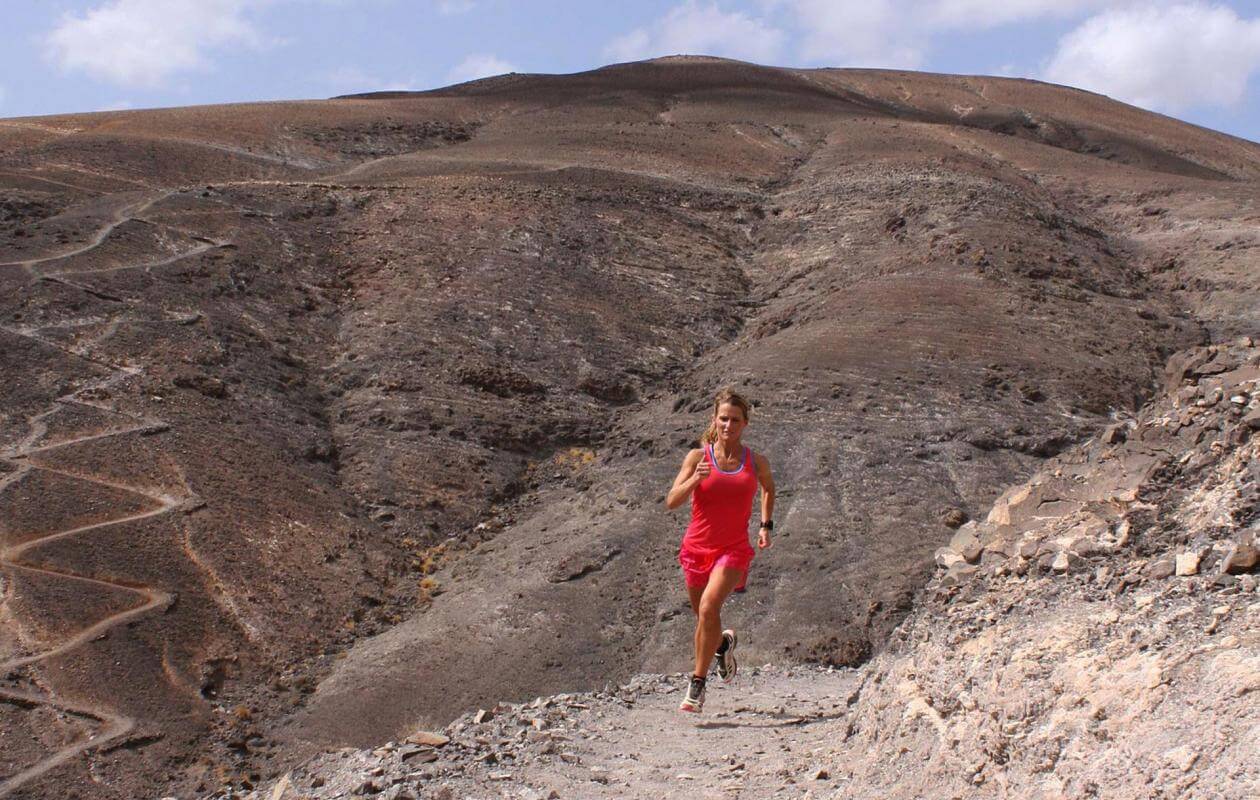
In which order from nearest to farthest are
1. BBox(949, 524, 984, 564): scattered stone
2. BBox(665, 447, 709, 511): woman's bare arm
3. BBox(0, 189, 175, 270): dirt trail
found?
BBox(949, 524, 984, 564): scattered stone → BBox(665, 447, 709, 511): woman's bare arm → BBox(0, 189, 175, 270): dirt trail

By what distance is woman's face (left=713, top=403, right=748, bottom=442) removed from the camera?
6047 mm

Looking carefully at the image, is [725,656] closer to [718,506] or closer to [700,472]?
[718,506]

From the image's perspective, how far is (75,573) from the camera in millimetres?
9711

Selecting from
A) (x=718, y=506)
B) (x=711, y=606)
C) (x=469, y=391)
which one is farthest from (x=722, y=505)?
(x=469, y=391)

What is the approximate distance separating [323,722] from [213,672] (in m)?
0.98

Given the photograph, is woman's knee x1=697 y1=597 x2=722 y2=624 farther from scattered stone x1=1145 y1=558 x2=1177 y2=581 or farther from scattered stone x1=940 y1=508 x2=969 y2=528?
scattered stone x1=940 y1=508 x2=969 y2=528

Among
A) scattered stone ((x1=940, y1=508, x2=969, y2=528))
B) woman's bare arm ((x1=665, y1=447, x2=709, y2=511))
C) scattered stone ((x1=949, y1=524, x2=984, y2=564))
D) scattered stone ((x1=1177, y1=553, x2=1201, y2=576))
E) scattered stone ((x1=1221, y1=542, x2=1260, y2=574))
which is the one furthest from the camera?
scattered stone ((x1=940, y1=508, x2=969, y2=528))

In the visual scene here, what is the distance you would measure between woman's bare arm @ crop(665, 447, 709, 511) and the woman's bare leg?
15.7 inches

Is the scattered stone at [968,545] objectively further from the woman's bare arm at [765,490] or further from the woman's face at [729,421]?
the woman's face at [729,421]

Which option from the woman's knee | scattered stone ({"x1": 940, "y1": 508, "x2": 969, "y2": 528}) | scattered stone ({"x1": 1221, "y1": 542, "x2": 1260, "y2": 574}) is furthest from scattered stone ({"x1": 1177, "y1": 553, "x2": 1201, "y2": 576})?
scattered stone ({"x1": 940, "y1": 508, "x2": 969, "y2": 528})

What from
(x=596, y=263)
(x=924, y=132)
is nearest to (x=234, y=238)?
(x=596, y=263)

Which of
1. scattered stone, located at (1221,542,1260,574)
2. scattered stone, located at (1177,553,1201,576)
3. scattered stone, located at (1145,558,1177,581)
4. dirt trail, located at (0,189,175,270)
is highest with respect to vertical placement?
dirt trail, located at (0,189,175,270)

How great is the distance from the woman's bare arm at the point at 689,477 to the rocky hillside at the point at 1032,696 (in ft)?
3.64

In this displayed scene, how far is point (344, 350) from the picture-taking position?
1471cm
